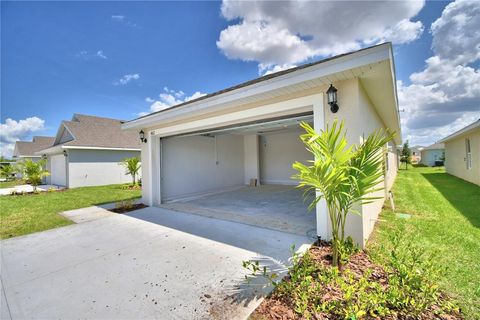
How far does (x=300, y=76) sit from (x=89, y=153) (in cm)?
1651

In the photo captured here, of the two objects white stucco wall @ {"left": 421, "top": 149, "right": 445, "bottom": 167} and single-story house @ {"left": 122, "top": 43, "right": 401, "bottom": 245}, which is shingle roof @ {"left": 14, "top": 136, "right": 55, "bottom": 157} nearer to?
single-story house @ {"left": 122, "top": 43, "right": 401, "bottom": 245}

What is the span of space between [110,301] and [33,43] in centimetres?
1142

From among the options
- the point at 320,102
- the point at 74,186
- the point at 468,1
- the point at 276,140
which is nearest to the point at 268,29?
the point at 320,102

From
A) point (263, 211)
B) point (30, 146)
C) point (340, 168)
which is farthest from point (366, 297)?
point (30, 146)

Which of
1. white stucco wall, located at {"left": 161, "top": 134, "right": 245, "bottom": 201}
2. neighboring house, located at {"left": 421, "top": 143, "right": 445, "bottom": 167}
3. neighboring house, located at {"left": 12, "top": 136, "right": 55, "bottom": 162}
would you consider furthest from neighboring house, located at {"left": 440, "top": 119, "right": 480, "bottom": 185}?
neighboring house, located at {"left": 12, "top": 136, "right": 55, "bottom": 162}

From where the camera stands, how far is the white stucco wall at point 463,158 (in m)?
10.7

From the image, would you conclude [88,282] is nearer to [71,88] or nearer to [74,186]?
[74,186]

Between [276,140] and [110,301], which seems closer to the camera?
[110,301]

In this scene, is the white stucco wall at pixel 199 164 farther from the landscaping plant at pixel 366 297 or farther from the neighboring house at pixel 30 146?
the neighboring house at pixel 30 146

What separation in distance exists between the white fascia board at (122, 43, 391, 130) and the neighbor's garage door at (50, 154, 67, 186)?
14.4 metres

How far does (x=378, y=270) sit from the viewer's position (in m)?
2.88

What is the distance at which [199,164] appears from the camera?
10039mm

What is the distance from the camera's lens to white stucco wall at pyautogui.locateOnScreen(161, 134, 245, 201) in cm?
859

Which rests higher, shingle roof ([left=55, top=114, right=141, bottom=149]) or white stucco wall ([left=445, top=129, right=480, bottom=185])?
shingle roof ([left=55, top=114, right=141, bottom=149])
